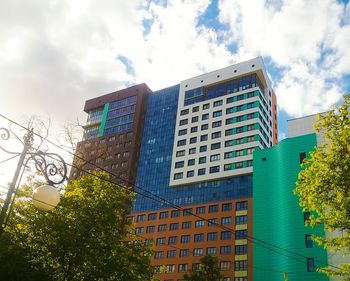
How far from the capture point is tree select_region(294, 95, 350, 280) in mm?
17547

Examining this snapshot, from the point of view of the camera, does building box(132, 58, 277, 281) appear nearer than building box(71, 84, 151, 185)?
Yes

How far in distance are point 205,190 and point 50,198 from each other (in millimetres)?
72365

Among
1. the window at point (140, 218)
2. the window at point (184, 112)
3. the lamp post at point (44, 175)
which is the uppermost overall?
the window at point (184, 112)

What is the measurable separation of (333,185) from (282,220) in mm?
47180

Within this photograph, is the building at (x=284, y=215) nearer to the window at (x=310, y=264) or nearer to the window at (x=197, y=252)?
the window at (x=310, y=264)

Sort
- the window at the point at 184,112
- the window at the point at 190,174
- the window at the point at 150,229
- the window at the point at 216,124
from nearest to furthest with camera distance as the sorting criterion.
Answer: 1. the window at the point at 190,174
2. the window at the point at 150,229
3. the window at the point at 216,124
4. the window at the point at 184,112

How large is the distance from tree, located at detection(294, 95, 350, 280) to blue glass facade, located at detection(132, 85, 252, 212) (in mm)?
56497

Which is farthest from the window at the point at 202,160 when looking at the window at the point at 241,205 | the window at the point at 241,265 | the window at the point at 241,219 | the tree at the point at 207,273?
the tree at the point at 207,273

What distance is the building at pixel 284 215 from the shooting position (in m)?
57.4

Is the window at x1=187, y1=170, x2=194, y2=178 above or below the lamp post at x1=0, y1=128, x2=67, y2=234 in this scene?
above

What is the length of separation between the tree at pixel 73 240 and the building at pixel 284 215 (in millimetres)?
39588

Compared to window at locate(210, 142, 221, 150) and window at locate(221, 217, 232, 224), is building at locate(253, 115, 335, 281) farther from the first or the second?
window at locate(210, 142, 221, 150)

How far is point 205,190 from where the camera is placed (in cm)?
8088

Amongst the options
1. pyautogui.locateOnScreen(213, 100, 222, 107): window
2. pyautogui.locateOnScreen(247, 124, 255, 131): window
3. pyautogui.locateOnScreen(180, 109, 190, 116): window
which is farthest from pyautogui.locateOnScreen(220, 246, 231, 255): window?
pyautogui.locateOnScreen(180, 109, 190, 116): window
